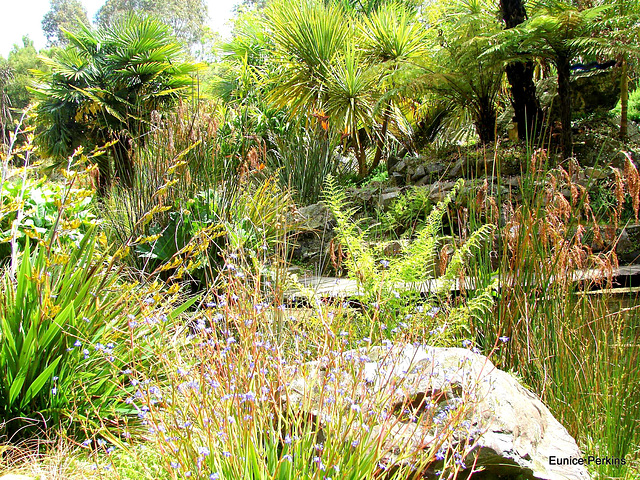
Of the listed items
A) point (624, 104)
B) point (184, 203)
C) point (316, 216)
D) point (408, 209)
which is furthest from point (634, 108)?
point (184, 203)

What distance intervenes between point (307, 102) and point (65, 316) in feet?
23.6

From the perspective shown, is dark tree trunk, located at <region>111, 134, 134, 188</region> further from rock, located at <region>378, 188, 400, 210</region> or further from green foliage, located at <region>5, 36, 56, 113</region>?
green foliage, located at <region>5, 36, 56, 113</region>

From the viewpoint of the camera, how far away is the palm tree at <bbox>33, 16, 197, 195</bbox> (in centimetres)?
881

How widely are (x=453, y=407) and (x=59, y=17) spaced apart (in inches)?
1836

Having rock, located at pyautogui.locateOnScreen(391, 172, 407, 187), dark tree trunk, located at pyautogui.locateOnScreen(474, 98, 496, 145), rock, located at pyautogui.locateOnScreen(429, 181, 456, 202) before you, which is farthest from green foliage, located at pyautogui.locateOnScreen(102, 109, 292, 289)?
dark tree trunk, located at pyautogui.locateOnScreen(474, 98, 496, 145)

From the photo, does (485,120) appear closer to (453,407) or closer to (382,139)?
(382,139)

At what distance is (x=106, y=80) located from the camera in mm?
9047

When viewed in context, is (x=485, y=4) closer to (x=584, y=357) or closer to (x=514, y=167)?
(x=514, y=167)

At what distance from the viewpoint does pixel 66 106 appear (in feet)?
28.9

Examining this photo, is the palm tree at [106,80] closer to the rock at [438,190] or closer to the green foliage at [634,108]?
the rock at [438,190]

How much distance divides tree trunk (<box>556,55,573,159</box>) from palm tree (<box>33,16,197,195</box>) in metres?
5.90

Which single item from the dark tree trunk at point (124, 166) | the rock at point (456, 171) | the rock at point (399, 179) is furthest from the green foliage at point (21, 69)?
the rock at point (456, 171)

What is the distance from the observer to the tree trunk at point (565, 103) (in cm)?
575

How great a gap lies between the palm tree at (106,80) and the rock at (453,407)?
8063mm
